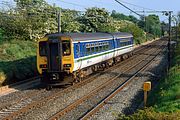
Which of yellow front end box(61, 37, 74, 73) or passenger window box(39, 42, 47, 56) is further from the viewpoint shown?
passenger window box(39, 42, 47, 56)

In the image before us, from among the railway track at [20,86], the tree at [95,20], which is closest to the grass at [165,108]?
the railway track at [20,86]

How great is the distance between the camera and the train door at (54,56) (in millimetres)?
20266

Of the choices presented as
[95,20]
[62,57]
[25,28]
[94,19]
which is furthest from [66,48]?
[95,20]

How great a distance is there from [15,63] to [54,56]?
5744 mm

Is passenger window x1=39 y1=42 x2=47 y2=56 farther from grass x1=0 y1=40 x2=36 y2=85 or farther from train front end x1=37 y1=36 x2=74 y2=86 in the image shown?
grass x1=0 y1=40 x2=36 y2=85

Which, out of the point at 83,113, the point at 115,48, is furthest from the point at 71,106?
the point at 115,48

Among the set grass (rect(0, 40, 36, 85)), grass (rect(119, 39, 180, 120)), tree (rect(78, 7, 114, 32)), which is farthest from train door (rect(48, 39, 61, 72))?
tree (rect(78, 7, 114, 32))

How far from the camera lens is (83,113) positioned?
1484cm

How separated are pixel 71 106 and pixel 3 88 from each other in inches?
238

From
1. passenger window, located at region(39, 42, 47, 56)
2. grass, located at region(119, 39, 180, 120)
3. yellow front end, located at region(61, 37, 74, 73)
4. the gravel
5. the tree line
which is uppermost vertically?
the tree line

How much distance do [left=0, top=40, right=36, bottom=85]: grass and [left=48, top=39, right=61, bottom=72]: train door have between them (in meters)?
3.37

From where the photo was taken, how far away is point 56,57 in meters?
20.3

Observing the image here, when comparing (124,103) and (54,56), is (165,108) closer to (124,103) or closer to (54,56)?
→ (124,103)

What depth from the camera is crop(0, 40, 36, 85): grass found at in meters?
23.0
